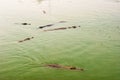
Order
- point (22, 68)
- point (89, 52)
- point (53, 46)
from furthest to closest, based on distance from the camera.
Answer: point (53, 46)
point (89, 52)
point (22, 68)

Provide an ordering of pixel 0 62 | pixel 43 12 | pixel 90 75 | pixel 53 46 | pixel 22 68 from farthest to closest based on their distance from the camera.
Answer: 1. pixel 43 12
2. pixel 53 46
3. pixel 0 62
4. pixel 22 68
5. pixel 90 75

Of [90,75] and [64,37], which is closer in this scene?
[90,75]

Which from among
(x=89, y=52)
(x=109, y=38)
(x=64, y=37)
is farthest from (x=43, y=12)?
(x=89, y=52)

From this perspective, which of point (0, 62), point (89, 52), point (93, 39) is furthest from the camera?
point (93, 39)

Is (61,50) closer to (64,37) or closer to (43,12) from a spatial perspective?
(64,37)

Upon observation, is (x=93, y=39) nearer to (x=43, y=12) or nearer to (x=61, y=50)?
(x=61, y=50)

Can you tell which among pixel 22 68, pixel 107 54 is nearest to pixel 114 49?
pixel 107 54
